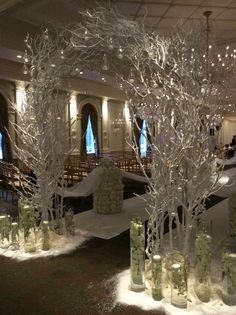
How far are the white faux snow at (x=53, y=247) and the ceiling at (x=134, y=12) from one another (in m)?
4.25

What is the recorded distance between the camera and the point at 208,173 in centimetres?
323

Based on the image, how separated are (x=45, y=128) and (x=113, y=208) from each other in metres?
2.21

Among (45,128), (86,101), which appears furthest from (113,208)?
(86,101)

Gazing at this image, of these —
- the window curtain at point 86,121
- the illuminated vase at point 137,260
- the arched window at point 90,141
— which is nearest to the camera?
the illuminated vase at point 137,260

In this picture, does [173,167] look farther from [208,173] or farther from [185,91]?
[185,91]

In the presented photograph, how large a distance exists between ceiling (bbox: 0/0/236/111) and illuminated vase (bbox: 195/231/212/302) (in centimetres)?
448

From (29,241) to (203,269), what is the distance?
225 centimetres

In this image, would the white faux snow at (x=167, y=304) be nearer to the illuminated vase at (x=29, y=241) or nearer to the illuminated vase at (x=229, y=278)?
the illuminated vase at (x=229, y=278)

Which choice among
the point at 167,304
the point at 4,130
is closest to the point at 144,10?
the point at 167,304

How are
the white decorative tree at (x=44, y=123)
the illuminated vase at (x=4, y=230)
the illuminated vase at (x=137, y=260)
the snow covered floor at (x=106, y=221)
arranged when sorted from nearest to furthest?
the illuminated vase at (x=137, y=260) < the illuminated vase at (x=4, y=230) < the white decorative tree at (x=44, y=123) < the snow covered floor at (x=106, y=221)

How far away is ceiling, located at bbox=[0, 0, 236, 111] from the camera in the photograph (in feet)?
21.8

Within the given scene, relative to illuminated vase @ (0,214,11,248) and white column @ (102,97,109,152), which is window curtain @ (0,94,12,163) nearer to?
white column @ (102,97,109,152)

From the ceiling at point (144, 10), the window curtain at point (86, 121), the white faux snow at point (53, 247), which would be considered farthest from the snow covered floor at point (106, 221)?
the window curtain at point (86, 121)

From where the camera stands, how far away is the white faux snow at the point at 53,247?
3992 millimetres
